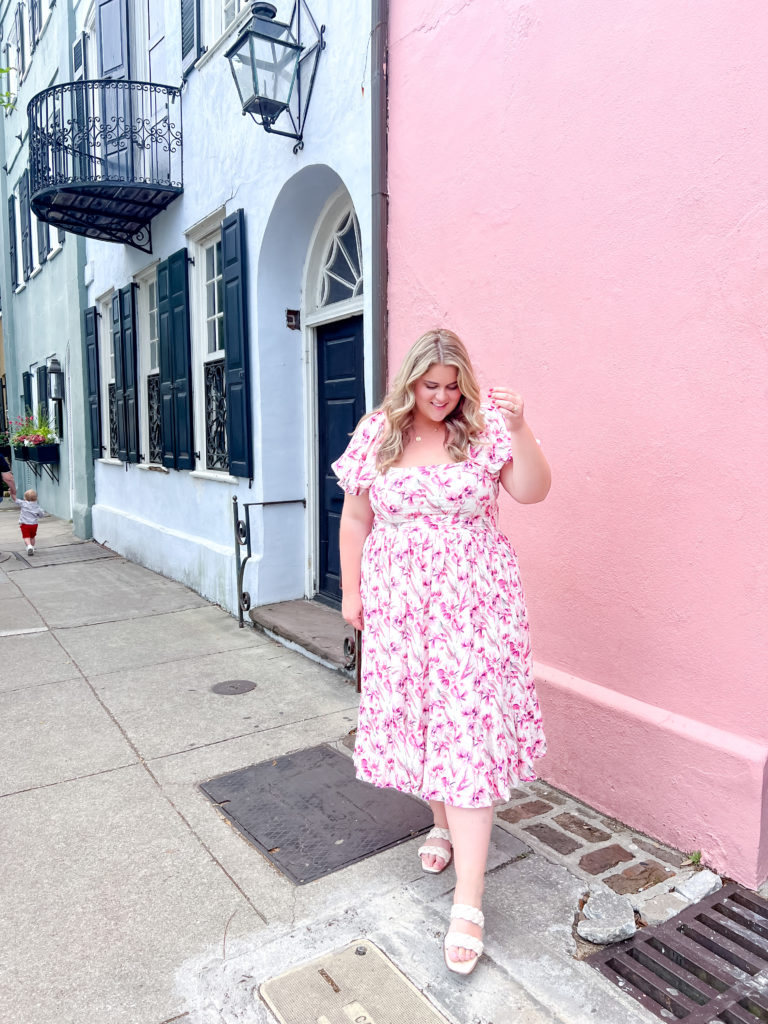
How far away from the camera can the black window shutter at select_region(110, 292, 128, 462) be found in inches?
336

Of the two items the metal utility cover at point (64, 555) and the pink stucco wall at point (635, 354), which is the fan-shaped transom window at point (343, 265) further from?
the metal utility cover at point (64, 555)

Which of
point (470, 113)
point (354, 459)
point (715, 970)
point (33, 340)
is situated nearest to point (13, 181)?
point (33, 340)

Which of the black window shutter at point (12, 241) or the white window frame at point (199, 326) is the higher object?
the black window shutter at point (12, 241)

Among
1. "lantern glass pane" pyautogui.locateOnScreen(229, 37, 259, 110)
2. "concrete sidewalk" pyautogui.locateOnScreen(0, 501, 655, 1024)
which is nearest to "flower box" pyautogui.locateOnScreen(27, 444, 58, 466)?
"concrete sidewalk" pyautogui.locateOnScreen(0, 501, 655, 1024)

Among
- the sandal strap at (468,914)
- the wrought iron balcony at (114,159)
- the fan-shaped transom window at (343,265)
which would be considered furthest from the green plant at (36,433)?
the sandal strap at (468,914)

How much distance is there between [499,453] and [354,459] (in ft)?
1.56

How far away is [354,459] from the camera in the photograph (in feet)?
8.00

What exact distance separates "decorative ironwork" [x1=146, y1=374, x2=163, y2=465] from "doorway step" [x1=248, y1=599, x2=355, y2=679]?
2.87 meters

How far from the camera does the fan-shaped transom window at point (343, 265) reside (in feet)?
17.3

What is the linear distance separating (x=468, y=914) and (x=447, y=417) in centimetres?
147

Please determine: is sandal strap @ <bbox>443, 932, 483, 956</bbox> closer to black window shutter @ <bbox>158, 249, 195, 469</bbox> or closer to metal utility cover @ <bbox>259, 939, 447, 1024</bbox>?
metal utility cover @ <bbox>259, 939, 447, 1024</bbox>

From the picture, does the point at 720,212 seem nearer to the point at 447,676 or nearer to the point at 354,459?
the point at 354,459

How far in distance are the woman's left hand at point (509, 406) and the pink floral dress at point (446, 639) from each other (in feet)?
0.34

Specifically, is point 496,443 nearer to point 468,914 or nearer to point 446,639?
point 446,639
